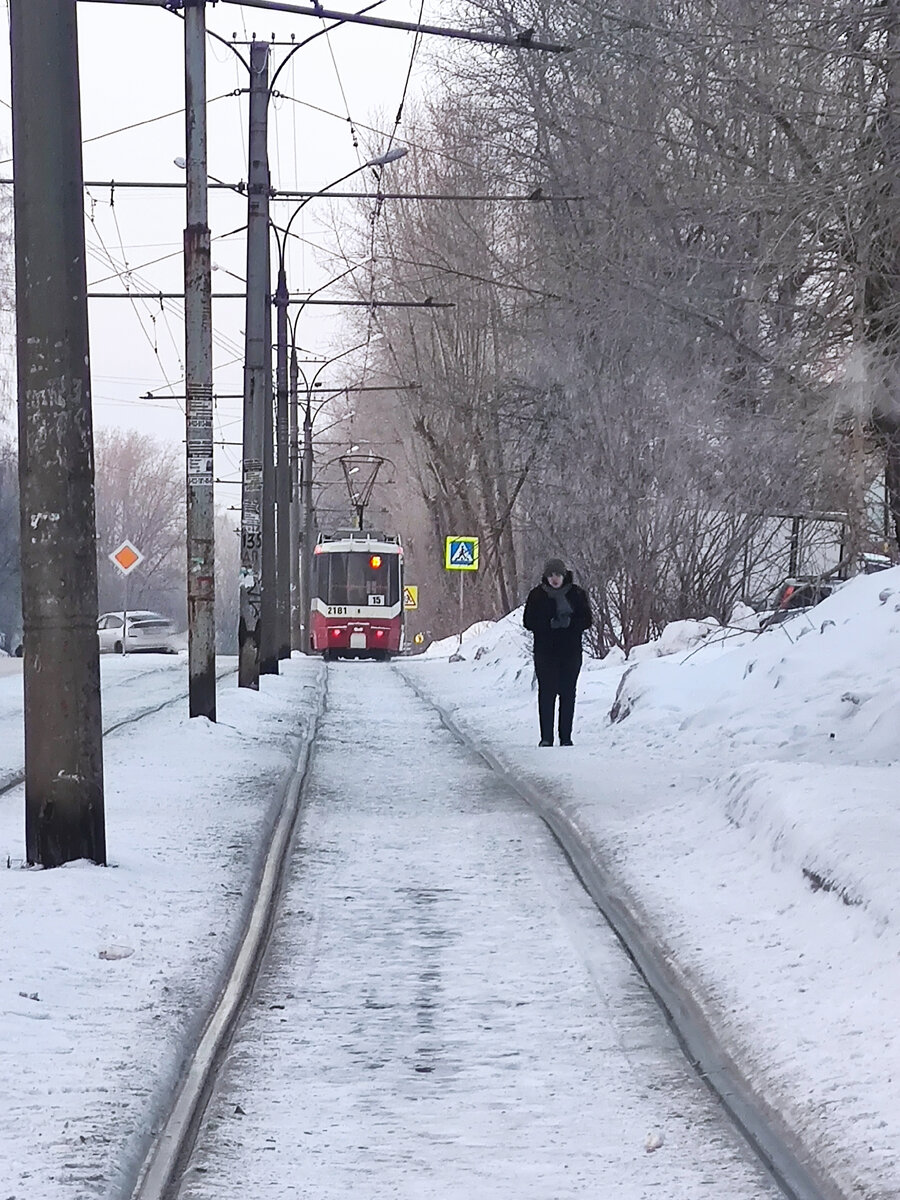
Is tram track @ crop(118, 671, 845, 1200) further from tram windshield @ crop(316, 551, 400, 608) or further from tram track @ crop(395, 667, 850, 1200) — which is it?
tram windshield @ crop(316, 551, 400, 608)

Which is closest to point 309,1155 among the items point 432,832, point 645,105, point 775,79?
point 432,832

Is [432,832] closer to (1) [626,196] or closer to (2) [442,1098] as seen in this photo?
(2) [442,1098]

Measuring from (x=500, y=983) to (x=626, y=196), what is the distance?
1174 cm

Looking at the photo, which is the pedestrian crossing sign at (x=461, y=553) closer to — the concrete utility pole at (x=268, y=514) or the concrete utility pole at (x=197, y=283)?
the concrete utility pole at (x=268, y=514)

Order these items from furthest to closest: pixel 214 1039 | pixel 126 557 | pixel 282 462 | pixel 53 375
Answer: pixel 126 557 < pixel 282 462 < pixel 53 375 < pixel 214 1039

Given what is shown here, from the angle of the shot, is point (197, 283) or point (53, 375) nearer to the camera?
point (53, 375)

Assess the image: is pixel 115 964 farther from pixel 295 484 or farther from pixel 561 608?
pixel 295 484

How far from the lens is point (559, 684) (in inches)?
633

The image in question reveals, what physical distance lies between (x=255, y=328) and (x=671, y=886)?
1564 centimetres

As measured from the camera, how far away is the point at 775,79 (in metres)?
12.3

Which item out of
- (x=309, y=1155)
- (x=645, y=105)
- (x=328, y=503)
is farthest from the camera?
(x=328, y=503)

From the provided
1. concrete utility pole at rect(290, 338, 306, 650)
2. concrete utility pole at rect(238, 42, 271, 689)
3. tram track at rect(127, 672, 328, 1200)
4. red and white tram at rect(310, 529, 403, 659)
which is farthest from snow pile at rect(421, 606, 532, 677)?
tram track at rect(127, 672, 328, 1200)

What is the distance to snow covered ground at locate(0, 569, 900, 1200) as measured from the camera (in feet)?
16.7

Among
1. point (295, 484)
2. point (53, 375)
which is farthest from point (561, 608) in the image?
point (295, 484)
